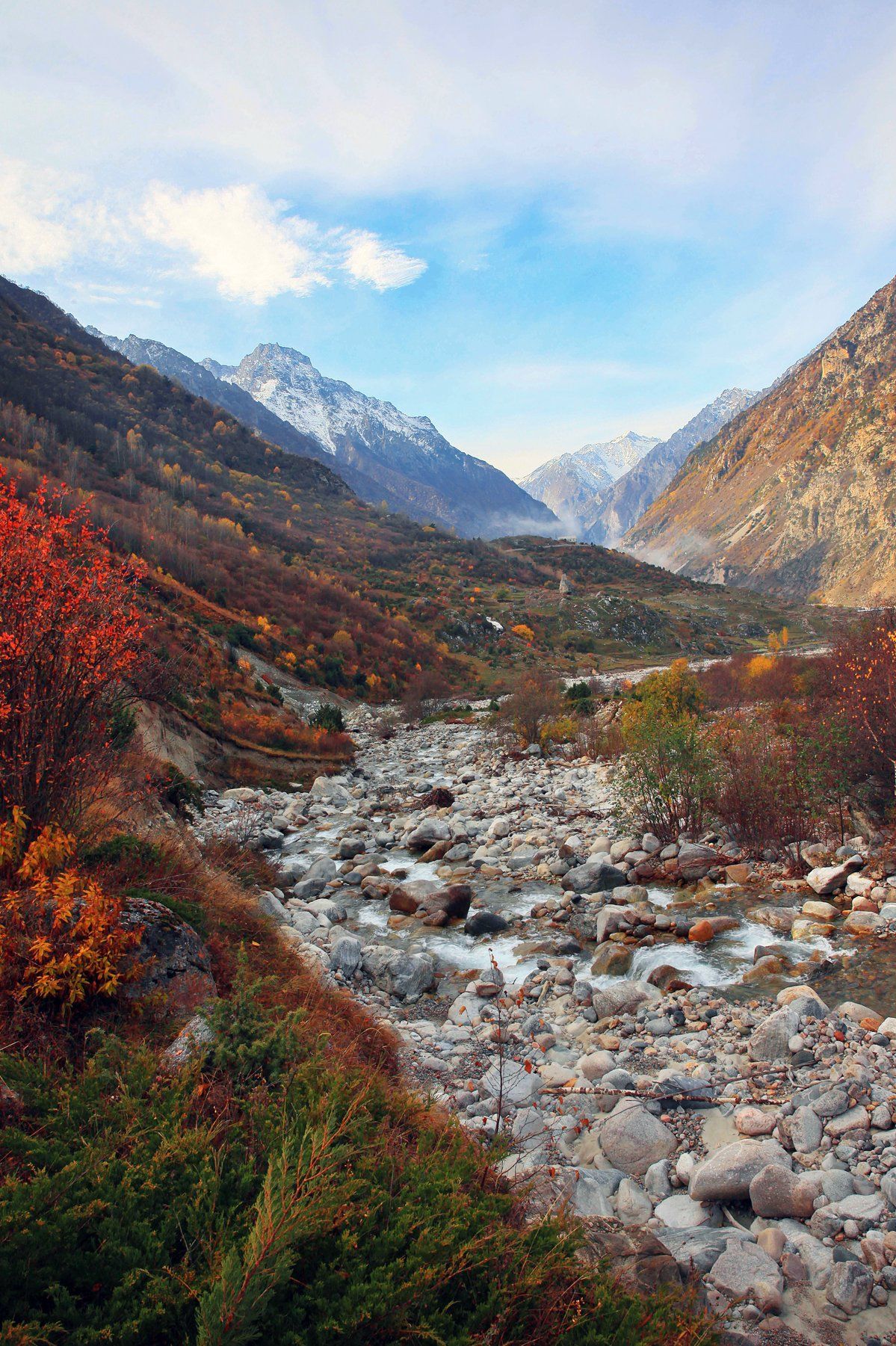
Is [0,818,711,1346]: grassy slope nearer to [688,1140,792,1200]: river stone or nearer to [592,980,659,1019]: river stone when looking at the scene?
[688,1140,792,1200]: river stone

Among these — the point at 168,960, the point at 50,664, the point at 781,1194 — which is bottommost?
the point at 781,1194

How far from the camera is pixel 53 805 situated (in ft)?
17.3

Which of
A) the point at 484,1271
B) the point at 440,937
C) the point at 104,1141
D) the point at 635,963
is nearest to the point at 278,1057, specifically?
the point at 104,1141

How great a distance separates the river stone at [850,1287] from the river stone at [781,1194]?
445mm

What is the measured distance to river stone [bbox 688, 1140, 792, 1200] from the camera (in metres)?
4.02

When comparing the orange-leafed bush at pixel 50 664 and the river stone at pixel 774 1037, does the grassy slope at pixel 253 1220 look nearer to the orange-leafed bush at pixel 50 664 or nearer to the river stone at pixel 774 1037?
the orange-leafed bush at pixel 50 664

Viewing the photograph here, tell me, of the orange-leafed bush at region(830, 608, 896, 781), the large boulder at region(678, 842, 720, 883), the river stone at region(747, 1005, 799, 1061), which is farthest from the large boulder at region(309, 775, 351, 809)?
the river stone at region(747, 1005, 799, 1061)

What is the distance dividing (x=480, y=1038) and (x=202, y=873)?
3571 millimetres

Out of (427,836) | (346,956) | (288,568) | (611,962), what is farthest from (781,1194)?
(288,568)

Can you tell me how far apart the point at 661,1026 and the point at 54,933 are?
526 centimetres

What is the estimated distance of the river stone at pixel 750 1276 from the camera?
10.8 ft

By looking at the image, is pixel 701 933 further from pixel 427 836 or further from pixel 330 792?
pixel 330 792

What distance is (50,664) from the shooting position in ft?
17.2

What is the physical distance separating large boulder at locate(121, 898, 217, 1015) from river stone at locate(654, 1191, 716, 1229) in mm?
3177
